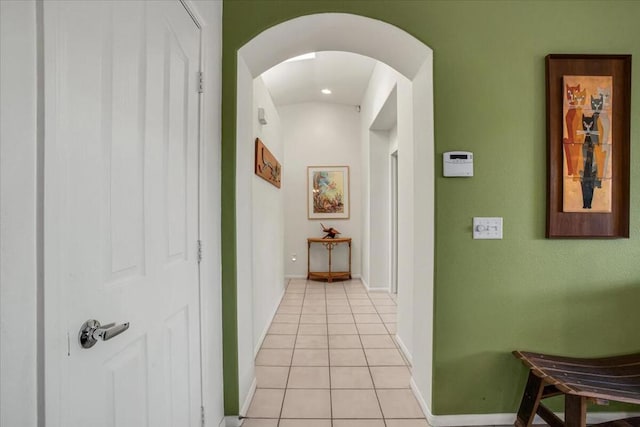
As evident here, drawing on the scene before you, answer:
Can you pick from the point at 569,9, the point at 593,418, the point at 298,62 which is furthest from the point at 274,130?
the point at 593,418

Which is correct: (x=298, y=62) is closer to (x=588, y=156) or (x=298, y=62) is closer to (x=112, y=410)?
(x=588, y=156)

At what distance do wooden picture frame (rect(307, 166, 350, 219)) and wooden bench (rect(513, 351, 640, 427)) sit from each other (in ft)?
13.4

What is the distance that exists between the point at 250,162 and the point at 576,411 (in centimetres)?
222

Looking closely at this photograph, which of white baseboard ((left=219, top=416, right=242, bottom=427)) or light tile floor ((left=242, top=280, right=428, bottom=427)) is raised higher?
white baseboard ((left=219, top=416, right=242, bottom=427))

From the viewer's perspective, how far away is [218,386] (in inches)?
65.2

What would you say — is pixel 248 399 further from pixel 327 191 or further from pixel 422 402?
pixel 327 191

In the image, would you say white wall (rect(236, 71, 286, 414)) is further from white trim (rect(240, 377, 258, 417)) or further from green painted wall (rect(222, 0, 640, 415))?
green painted wall (rect(222, 0, 640, 415))

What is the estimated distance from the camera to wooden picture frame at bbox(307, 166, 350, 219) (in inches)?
218

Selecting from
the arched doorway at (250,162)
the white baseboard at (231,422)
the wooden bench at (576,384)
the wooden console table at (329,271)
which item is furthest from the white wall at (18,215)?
the wooden console table at (329,271)

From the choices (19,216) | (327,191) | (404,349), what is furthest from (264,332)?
(327,191)

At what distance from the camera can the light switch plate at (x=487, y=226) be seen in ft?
5.60

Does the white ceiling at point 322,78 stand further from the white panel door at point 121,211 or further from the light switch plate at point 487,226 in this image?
the light switch plate at point 487,226

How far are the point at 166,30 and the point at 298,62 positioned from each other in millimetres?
3121

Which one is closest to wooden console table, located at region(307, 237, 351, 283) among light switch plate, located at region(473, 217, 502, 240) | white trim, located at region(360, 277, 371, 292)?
white trim, located at region(360, 277, 371, 292)
